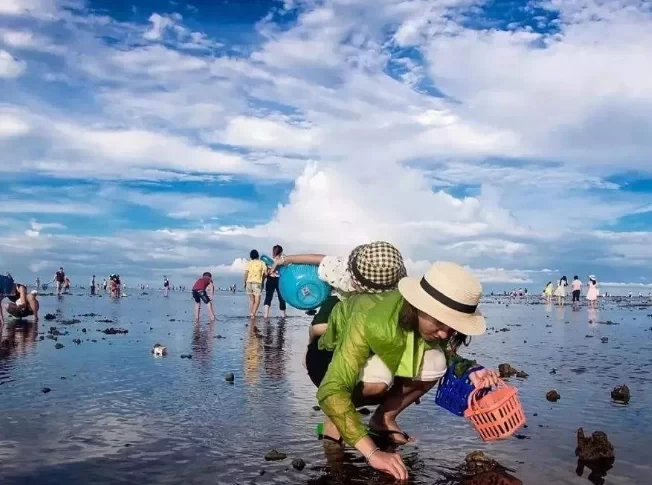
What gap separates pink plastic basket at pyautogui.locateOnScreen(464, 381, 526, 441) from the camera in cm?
473

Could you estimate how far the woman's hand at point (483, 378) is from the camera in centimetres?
487

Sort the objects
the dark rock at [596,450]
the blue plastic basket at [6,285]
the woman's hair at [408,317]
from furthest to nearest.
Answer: the blue plastic basket at [6,285] < the dark rock at [596,450] < the woman's hair at [408,317]

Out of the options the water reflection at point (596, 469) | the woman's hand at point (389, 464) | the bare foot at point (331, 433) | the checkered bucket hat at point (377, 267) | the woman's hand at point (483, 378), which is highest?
the checkered bucket hat at point (377, 267)

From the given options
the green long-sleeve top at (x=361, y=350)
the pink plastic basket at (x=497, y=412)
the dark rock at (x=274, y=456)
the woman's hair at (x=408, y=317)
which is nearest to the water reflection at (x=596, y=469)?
the pink plastic basket at (x=497, y=412)

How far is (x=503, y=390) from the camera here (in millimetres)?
4805

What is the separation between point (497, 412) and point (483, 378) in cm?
29

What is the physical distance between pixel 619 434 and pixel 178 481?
404 centimetres

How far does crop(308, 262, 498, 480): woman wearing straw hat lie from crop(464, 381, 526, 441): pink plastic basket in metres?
0.11

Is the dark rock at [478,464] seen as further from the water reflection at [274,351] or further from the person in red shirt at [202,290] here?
the person in red shirt at [202,290]

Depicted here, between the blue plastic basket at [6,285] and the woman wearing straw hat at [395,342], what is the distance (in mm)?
14351

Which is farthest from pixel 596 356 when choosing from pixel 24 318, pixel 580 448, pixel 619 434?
pixel 24 318

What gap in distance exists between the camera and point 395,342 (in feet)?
15.3

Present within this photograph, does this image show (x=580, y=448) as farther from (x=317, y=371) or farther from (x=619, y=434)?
(x=317, y=371)

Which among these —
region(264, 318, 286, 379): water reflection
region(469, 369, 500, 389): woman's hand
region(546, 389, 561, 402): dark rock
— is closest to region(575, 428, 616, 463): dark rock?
region(469, 369, 500, 389): woman's hand
